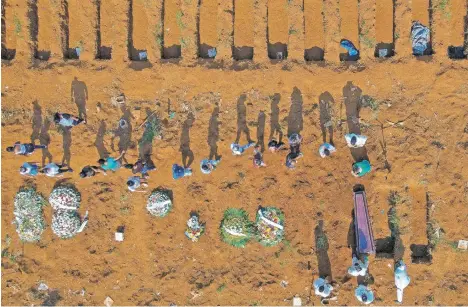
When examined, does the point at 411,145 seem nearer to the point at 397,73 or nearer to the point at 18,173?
the point at 397,73

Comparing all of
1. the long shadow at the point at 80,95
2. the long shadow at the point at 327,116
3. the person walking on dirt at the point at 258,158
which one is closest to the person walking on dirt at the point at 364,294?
the long shadow at the point at 327,116

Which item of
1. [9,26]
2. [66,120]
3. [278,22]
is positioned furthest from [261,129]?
[9,26]

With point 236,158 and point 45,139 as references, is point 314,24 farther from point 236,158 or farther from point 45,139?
point 45,139

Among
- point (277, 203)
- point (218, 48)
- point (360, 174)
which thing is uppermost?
point (218, 48)

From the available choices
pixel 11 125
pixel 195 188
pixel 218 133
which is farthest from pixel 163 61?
pixel 11 125

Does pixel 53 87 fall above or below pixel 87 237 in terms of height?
above
